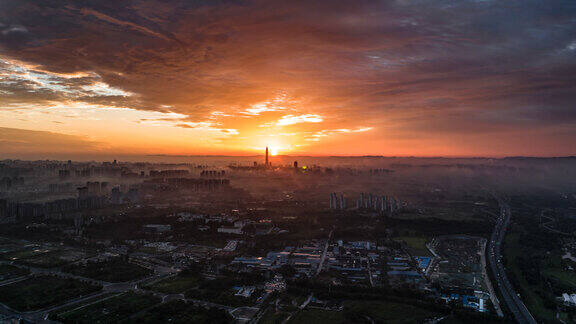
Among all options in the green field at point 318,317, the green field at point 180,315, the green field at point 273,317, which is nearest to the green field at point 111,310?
the green field at point 180,315

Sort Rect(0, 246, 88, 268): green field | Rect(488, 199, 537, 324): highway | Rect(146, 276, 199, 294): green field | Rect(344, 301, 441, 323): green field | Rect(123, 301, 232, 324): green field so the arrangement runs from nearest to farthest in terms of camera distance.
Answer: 1. Rect(123, 301, 232, 324): green field
2. Rect(344, 301, 441, 323): green field
3. Rect(488, 199, 537, 324): highway
4. Rect(146, 276, 199, 294): green field
5. Rect(0, 246, 88, 268): green field

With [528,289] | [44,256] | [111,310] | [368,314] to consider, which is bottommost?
[111,310]

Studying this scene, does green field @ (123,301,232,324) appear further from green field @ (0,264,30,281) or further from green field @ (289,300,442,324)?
green field @ (0,264,30,281)

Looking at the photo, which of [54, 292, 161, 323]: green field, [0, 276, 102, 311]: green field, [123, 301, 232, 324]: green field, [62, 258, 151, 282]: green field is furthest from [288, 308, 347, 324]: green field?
[0, 276, 102, 311]: green field

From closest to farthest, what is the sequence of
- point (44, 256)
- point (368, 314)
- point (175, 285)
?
1. point (368, 314)
2. point (175, 285)
3. point (44, 256)

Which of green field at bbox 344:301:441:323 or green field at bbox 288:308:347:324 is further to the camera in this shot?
green field at bbox 344:301:441:323

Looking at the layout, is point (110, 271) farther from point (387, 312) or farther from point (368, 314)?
point (387, 312)

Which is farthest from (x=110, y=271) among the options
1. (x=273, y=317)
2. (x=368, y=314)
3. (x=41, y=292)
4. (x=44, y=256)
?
(x=368, y=314)

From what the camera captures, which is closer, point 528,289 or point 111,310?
point 111,310
